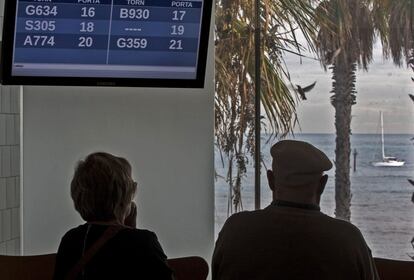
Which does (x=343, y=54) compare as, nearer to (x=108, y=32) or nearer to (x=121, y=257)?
(x=108, y=32)

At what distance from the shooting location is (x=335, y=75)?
14.5ft

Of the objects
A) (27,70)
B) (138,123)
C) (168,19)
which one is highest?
(168,19)

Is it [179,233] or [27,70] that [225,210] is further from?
[27,70]

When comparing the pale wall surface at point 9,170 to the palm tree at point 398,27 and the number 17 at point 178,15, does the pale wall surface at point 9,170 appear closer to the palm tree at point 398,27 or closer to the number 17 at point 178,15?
the number 17 at point 178,15

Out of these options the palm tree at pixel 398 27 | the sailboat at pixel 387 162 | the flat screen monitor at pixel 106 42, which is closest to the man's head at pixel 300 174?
the flat screen monitor at pixel 106 42

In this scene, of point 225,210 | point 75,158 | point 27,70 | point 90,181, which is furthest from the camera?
point 225,210

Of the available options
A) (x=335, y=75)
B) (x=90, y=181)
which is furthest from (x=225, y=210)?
(x=90, y=181)

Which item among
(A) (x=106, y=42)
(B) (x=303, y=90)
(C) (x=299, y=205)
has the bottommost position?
(C) (x=299, y=205)

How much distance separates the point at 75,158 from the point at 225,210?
98cm

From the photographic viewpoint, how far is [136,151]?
13.2 feet

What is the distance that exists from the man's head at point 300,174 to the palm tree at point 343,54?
7.09ft

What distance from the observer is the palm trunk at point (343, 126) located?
4418 mm

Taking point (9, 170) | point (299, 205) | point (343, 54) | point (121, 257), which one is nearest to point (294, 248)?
point (299, 205)

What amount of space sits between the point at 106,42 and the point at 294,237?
1.77 meters
